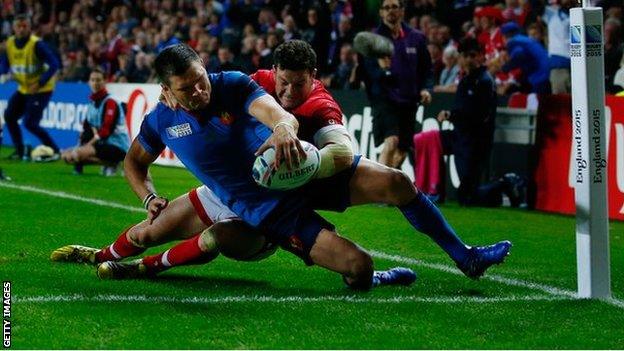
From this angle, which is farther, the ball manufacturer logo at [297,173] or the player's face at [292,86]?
the player's face at [292,86]

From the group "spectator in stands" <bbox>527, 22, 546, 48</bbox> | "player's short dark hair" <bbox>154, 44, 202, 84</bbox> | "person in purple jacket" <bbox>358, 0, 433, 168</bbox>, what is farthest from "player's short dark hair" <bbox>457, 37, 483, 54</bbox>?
"player's short dark hair" <bbox>154, 44, 202, 84</bbox>

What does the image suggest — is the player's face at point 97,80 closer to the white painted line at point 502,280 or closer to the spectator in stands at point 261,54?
the spectator in stands at point 261,54

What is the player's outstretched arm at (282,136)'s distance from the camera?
6.11 metres

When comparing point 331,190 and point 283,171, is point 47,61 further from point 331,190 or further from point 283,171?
point 283,171

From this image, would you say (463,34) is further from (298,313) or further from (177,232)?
(298,313)

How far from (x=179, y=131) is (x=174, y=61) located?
66cm

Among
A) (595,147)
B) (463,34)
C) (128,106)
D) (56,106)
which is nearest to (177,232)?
(595,147)

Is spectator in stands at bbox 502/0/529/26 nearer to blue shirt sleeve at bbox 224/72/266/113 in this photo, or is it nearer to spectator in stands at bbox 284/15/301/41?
spectator in stands at bbox 284/15/301/41

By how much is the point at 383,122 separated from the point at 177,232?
564 cm

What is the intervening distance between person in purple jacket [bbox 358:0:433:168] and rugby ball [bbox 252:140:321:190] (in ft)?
19.9

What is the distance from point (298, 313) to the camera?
20.7 ft

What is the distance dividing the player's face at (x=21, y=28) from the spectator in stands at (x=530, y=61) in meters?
7.88

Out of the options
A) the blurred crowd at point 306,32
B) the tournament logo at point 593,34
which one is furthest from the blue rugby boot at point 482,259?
the blurred crowd at point 306,32

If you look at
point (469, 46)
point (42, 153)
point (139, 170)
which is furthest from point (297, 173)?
point (42, 153)
